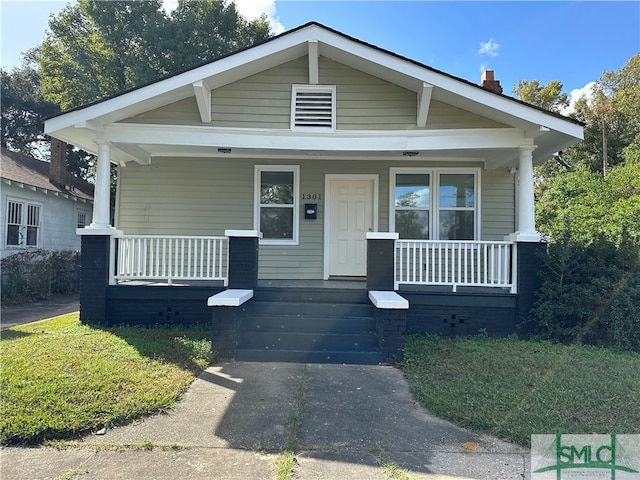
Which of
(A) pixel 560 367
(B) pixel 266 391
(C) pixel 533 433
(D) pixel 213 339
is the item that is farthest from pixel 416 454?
(D) pixel 213 339

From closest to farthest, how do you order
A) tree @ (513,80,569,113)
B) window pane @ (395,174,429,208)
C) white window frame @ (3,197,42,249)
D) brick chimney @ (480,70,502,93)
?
window pane @ (395,174,429,208) < brick chimney @ (480,70,502,93) < white window frame @ (3,197,42,249) < tree @ (513,80,569,113)

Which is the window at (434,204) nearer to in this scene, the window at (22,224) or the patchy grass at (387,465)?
the patchy grass at (387,465)

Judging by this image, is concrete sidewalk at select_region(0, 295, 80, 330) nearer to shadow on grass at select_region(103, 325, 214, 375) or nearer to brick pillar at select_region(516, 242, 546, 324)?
shadow on grass at select_region(103, 325, 214, 375)

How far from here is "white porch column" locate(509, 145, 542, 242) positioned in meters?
6.39

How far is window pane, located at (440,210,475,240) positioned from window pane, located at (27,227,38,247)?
41.4 ft

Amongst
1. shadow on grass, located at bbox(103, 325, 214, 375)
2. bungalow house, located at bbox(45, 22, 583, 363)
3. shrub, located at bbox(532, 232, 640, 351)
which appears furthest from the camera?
bungalow house, located at bbox(45, 22, 583, 363)

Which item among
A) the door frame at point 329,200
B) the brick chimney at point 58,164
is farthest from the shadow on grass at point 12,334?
the brick chimney at point 58,164

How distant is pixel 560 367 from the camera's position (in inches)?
189

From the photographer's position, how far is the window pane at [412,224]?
27.2ft

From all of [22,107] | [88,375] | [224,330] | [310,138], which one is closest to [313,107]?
[310,138]

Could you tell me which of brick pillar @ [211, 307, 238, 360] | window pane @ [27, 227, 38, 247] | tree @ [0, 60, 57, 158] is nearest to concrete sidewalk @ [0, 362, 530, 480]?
brick pillar @ [211, 307, 238, 360]

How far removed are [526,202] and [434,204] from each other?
2021 mm

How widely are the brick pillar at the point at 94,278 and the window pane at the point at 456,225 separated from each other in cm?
642

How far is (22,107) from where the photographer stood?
73.3ft
